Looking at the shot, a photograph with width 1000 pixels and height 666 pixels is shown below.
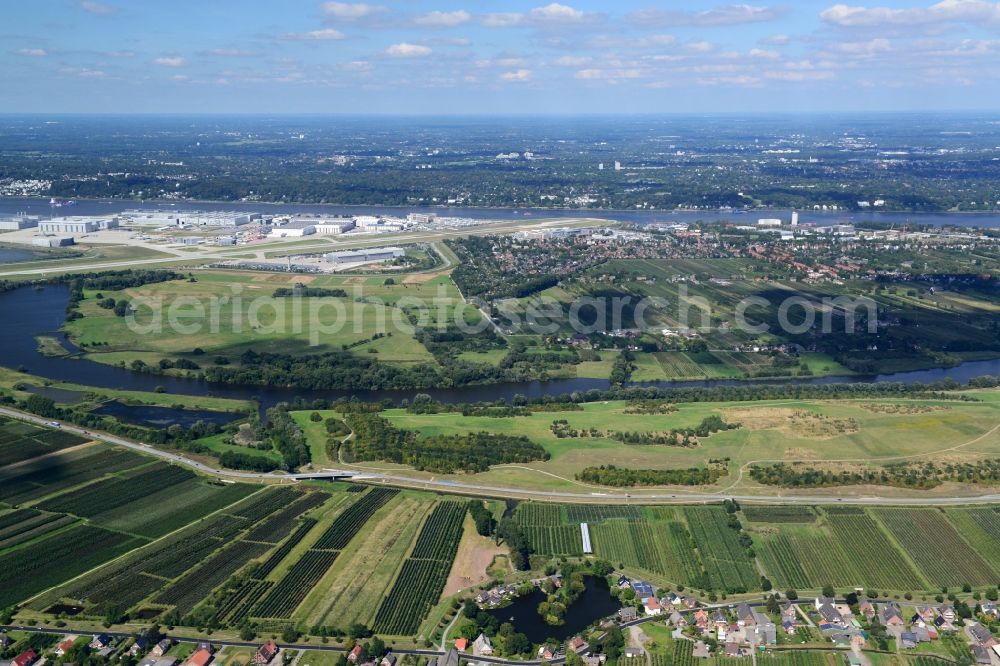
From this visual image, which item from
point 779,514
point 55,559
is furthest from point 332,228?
point 779,514

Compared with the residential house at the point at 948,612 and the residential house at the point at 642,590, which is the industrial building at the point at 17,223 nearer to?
the residential house at the point at 642,590

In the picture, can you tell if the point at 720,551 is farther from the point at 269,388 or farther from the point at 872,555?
the point at 269,388

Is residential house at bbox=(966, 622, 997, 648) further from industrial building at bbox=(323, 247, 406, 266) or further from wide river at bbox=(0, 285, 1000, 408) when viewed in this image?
industrial building at bbox=(323, 247, 406, 266)

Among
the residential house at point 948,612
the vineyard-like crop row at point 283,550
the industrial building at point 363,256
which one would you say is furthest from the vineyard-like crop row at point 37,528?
the industrial building at point 363,256

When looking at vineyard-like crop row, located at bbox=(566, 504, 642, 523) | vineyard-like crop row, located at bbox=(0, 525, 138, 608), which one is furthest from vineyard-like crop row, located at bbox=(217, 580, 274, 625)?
vineyard-like crop row, located at bbox=(566, 504, 642, 523)

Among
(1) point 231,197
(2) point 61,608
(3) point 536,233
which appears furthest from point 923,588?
(1) point 231,197

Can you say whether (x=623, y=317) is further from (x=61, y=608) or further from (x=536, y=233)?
(x=61, y=608)

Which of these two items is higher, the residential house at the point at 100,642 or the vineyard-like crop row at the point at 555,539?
the vineyard-like crop row at the point at 555,539
